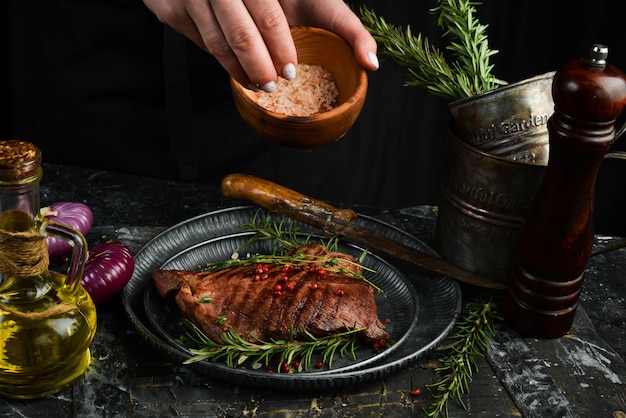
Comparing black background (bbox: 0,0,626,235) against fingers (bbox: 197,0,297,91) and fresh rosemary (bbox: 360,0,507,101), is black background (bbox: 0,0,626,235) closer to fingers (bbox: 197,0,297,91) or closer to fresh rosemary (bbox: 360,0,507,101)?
fresh rosemary (bbox: 360,0,507,101)

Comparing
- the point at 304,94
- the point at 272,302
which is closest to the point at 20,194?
the point at 272,302

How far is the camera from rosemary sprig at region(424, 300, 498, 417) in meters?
1.25

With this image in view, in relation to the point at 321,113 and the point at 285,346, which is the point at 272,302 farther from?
→ the point at 321,113

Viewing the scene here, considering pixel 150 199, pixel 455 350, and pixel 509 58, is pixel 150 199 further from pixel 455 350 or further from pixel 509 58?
pixel 509 58

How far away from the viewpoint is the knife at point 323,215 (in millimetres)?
1529

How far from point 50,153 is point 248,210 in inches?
28.3

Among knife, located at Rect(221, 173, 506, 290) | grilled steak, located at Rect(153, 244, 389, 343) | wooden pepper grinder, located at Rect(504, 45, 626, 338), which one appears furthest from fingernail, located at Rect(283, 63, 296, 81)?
wooden pepper grinder, located at Rect(504, 45, 626, 338)

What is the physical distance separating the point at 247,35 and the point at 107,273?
19.5 inches

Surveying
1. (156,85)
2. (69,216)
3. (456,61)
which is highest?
(456,61)

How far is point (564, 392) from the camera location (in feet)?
Result: 4.25

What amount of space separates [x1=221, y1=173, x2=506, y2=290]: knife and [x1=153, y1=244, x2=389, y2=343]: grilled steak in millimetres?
150

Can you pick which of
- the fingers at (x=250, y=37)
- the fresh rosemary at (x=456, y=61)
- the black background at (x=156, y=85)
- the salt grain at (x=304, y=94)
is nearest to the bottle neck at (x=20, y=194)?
the fingers at (x=250, y=37)

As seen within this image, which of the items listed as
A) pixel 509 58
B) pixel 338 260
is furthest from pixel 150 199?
pixel 509 58

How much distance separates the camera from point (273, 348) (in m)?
1.28
